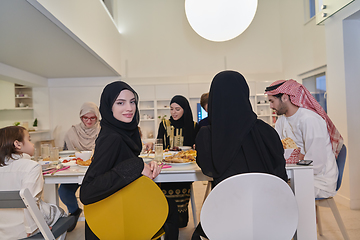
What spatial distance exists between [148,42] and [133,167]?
571 centimetres

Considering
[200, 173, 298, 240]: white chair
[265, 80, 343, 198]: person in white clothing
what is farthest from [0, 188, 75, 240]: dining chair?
[265, 80, 343, 198]: person in white clothing

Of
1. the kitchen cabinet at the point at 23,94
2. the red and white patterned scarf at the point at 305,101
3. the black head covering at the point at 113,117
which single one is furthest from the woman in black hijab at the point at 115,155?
the kitchen cabinet at the point at 23,94

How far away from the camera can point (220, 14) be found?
308 cm

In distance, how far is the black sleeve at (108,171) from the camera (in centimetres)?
103

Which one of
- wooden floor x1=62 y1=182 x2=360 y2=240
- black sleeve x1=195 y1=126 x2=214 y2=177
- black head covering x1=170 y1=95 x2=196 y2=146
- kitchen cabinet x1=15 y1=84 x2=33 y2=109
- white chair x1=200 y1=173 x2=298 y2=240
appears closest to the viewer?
white chair x1=200 y1=173 x2=298 y2=240

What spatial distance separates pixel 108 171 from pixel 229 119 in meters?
0.63

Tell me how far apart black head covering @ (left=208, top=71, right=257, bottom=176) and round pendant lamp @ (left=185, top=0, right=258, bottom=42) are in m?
2.13

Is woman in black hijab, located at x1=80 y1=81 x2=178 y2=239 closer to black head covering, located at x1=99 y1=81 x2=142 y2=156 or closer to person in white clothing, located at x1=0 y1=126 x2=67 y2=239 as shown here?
black head covering, located at x1=99 y1=81 x2=142 y2=156

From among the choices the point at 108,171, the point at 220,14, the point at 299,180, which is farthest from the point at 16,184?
the point at 220,14

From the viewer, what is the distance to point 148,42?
6.33m

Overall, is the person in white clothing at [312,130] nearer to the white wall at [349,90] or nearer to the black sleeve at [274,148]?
the black sleeve at [274,148]

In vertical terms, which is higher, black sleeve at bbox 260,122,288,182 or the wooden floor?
black sleeve at bbox 260,122,288,182

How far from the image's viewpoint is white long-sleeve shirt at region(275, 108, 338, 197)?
1883 millimetres

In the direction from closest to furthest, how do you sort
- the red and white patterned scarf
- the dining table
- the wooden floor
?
1. the dining table
2. the red and white patterned scarf
3. the wooden floor
